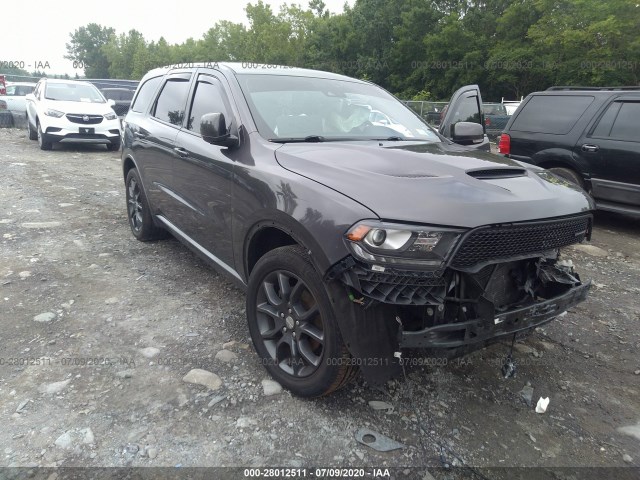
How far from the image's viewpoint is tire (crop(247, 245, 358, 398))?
240cm

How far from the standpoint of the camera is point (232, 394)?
2791 millimetres

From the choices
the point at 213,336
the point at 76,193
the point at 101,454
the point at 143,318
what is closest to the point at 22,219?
the point at 76,193

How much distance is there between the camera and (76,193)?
304 inches

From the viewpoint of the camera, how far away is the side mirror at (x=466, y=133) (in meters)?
3.93

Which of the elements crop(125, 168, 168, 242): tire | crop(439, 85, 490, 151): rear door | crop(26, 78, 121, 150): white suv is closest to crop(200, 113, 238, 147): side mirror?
crop(439, 85, 490, 151): rear door

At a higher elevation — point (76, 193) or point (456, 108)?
point (456, 108)

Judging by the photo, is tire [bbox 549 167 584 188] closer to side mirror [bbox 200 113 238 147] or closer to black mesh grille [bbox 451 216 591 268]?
black mesh grille [bbox 451 216 591 268]

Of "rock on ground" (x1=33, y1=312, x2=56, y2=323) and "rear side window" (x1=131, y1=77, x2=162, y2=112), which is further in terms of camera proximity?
"rear side window" (x1=131, y1=77, x2=162, y2=112)

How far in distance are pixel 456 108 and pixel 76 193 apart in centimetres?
606

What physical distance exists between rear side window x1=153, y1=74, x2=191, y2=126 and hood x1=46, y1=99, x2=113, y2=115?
8494mm

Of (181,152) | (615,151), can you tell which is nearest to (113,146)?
(181,152)

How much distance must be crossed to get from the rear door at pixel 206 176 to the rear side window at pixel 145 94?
3.98 ft

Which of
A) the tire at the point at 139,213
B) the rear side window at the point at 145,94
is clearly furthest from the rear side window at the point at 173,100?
the tire at the point at 139,213

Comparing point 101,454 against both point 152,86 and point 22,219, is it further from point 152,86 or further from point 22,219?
point 22,219
